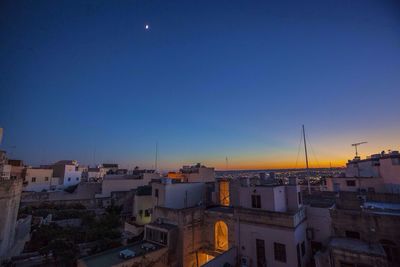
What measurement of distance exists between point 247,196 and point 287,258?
568 cm

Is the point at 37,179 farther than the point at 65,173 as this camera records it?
No

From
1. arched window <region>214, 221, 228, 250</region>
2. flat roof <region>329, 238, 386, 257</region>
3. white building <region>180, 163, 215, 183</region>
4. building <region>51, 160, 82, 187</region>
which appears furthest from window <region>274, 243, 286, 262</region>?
building <region>51, 160, 82, 187</region>

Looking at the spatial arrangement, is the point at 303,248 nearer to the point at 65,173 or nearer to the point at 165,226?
the point at 165,226

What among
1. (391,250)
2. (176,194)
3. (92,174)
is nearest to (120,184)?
(92,174)

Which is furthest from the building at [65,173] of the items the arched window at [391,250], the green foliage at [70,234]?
the arched window at [391,250]

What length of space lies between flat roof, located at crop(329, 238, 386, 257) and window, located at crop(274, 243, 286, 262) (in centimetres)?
333

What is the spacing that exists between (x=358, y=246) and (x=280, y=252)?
514 centimetres

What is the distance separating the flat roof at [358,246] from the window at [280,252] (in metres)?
3.33

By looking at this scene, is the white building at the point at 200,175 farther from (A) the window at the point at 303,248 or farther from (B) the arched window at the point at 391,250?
(B) the arched window at the point at 391,250

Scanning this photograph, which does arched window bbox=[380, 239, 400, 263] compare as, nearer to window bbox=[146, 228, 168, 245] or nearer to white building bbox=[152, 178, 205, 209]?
white building bbox=[152, 178, 205, 209]

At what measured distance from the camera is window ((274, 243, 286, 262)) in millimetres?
15739

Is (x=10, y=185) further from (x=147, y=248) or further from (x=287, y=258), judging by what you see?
(x=287, y=258)

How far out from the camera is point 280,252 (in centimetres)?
1596

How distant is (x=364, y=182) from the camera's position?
29359 mm
